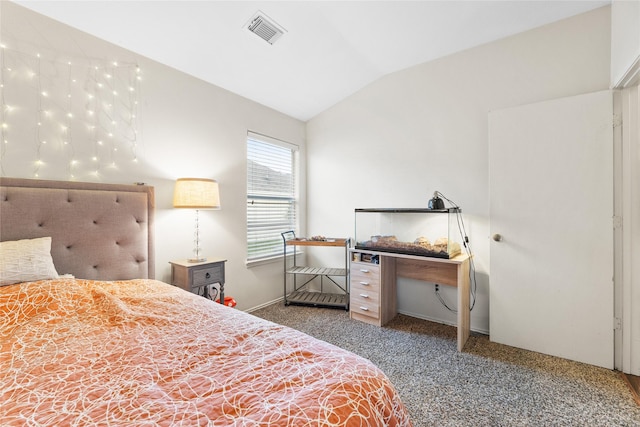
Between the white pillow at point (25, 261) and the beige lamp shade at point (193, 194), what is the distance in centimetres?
91

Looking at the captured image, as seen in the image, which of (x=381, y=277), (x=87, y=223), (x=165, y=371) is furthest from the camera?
(x=381, y=277)

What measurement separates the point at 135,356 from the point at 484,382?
2.10 metres

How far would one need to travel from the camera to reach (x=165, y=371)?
94 centimetres

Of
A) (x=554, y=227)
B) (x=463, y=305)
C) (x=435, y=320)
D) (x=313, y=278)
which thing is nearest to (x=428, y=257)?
(x=463, y=305)

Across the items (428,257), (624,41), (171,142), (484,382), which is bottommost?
(484,382)

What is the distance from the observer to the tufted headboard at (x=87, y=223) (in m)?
1.73

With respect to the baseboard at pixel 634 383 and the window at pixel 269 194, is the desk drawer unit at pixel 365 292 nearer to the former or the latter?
the window at pixel 269 194

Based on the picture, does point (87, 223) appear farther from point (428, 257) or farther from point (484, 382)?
point (484, 382)

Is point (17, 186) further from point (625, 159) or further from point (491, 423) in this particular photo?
point (625, 159)

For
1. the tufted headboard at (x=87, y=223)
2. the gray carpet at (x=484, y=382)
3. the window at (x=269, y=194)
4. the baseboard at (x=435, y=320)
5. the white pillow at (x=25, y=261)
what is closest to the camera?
the white pillow at (x=25, y=261)

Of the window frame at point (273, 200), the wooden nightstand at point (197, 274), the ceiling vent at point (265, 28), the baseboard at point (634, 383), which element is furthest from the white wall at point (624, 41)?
the wooden nightstand at point (197, 274)

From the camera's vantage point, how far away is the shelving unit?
331 centimetres

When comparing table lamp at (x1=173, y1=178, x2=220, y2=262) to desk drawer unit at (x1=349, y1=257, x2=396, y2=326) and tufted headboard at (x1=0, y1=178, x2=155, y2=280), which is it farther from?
desk drawer unit at (x1=349, y1=257, x2=396, y2=326)

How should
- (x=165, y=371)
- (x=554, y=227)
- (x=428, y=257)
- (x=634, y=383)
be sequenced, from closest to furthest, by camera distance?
(x=165, y=371)
(x=634, y=383)
(x=554, y=227)
(x=428, y=257)
